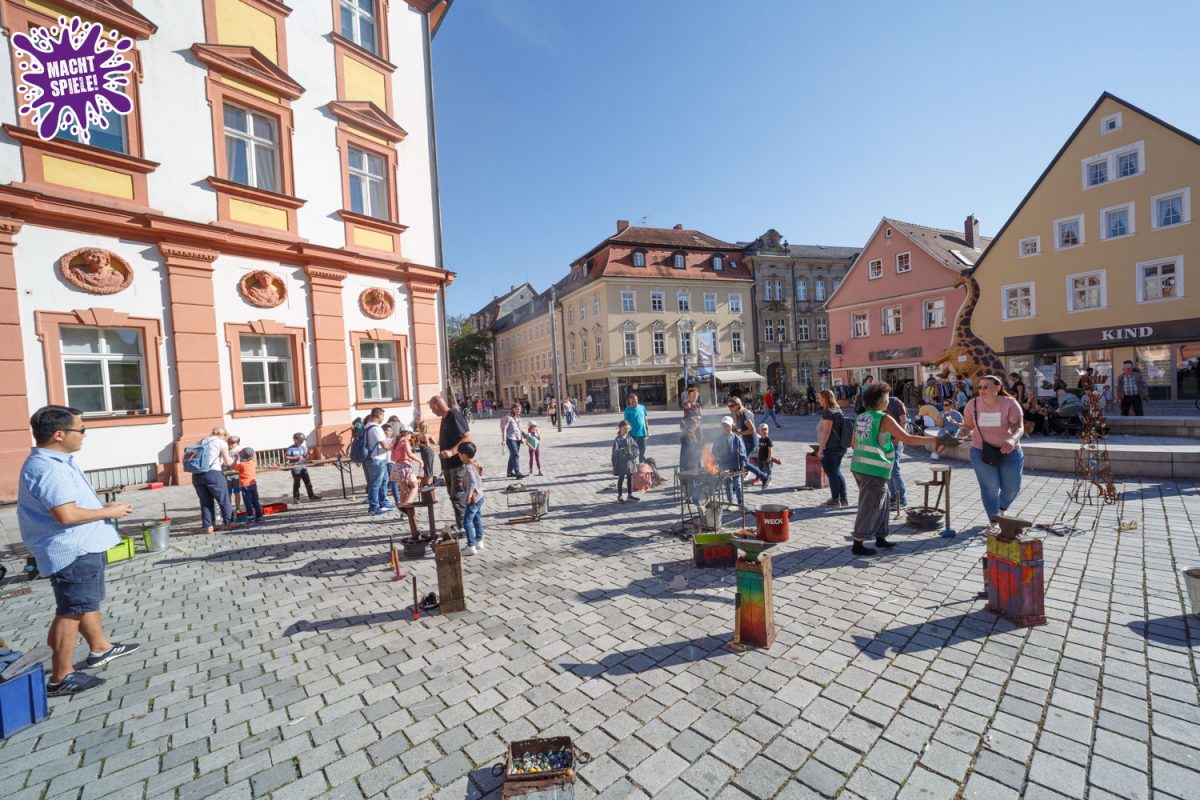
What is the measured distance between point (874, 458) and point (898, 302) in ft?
99.6

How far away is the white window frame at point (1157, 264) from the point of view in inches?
803

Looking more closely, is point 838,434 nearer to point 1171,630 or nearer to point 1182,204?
point 1171,630

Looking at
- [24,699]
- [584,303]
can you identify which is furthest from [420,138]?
[584,303]

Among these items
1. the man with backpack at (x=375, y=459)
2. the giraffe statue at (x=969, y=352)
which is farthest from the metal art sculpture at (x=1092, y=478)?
the man with backpack at (x=375, y=459)

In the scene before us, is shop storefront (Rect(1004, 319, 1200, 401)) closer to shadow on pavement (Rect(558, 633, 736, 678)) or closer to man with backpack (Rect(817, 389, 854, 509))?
man with backpack (Rect(817, 389, 854, 509))

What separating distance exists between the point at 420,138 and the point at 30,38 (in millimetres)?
8200

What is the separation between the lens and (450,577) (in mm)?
4773

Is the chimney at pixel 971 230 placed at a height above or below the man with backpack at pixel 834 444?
above

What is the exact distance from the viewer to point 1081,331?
22.8 meters

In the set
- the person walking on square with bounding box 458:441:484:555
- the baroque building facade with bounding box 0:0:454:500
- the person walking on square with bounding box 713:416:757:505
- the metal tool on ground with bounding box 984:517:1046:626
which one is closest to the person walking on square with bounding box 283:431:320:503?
the baroque building facade with bounding box 0:0:454:500

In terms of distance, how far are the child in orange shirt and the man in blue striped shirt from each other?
5097 millimetres

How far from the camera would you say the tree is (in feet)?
194

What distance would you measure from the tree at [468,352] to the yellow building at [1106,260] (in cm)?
4879

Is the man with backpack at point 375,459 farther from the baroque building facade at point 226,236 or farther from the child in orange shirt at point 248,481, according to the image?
the baroque building facade at point 226,236
